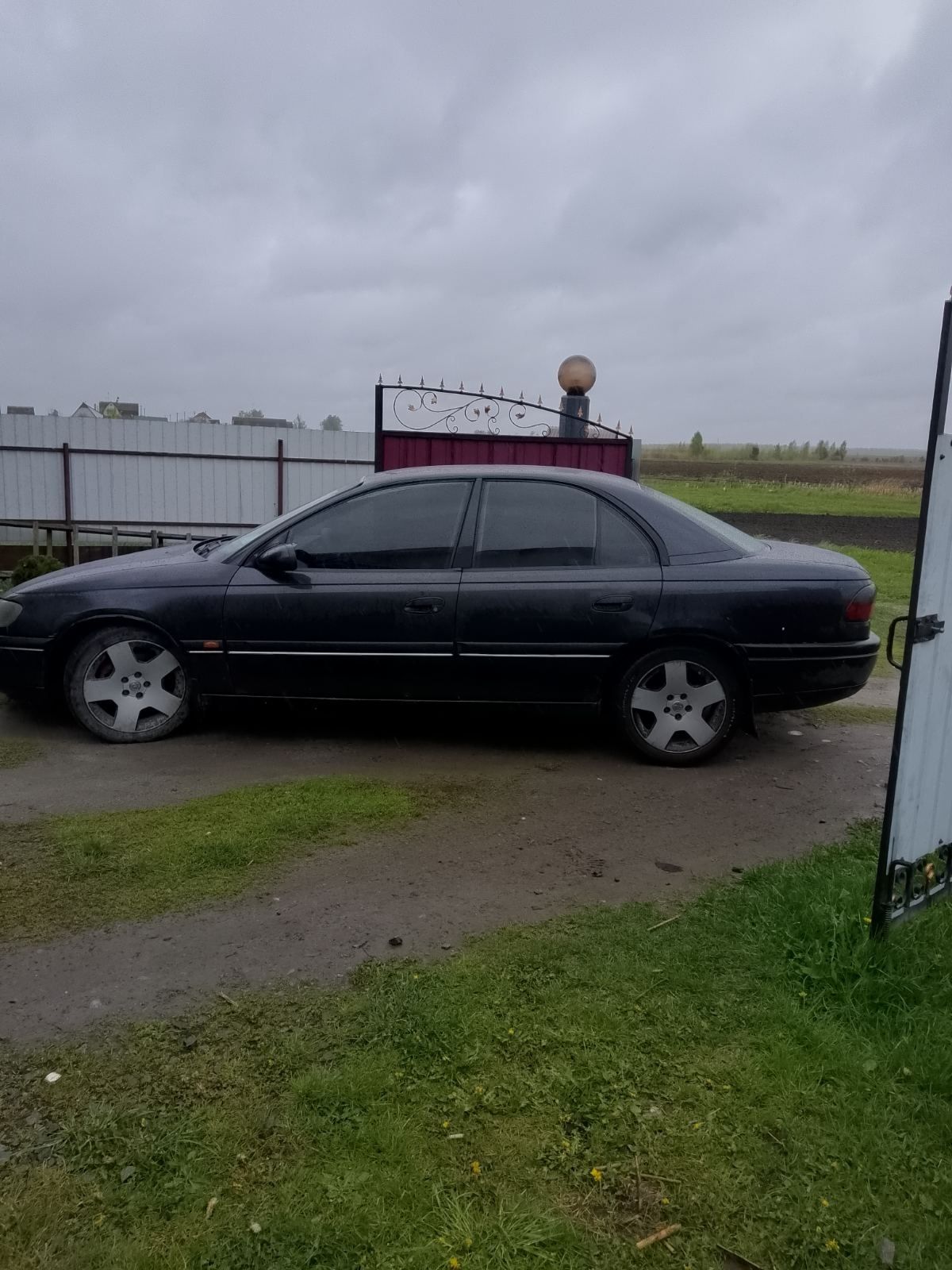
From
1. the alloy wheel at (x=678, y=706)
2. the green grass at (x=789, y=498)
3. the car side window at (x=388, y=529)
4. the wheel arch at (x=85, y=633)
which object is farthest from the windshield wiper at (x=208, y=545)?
the green grass at (x=789, y=498)

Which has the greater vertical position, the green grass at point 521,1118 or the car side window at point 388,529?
the car side window at point 388,529

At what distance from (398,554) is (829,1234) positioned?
12.2 ft

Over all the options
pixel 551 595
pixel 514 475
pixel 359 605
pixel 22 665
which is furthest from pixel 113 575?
pixel 551 595

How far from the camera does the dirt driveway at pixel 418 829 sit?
2902mm

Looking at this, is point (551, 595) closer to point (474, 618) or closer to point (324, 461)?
point (474, 618)

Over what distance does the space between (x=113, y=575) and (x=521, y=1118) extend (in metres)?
3.86

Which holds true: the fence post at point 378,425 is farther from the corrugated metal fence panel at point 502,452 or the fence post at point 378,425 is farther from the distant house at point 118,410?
the distant house at point 118,410

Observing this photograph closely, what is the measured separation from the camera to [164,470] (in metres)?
13.9

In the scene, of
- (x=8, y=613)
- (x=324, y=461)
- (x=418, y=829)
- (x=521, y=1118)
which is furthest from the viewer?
(x=324, y=461)

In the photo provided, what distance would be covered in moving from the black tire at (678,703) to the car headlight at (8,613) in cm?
329

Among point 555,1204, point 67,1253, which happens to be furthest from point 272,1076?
point 555,1204

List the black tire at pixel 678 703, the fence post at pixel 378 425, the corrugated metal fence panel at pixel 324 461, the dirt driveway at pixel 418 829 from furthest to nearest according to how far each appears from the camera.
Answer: the corrugated metal fence panel at pixel 324 461, the fence post at pixel 378 425, the black tire at pixel 678 703, the dirt driveway at pixel 418 829

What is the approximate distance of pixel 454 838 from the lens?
3902mm

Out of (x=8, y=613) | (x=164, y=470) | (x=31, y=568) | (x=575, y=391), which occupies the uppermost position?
(x=575, y=391)
